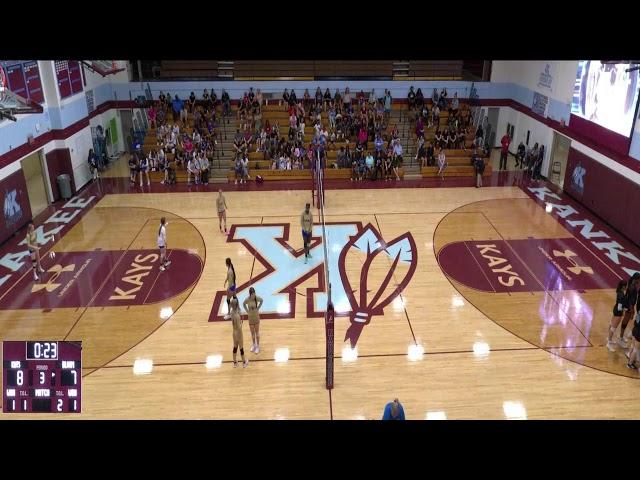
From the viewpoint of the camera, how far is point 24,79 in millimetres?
19062

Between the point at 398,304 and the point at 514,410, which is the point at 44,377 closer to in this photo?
the point at 514,410

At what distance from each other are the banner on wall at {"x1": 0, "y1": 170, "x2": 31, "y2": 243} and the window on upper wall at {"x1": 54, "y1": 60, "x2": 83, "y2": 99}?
4.88m

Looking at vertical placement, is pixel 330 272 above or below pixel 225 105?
below

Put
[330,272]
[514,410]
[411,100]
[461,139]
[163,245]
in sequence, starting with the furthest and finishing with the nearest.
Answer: [411,100] < [461,139] < [330,272] < [163,245] < [514,410]

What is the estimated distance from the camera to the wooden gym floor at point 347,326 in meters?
9.89

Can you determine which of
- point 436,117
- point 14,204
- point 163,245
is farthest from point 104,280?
point 436,117

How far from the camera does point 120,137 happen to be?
28.5 metres

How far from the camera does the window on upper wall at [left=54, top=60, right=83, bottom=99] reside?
69.7 feet

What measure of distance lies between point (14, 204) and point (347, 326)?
1290cm

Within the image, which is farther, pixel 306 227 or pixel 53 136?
pixel 53 136

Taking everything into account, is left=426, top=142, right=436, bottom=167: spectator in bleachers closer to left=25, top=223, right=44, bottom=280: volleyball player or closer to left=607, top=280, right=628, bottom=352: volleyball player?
left=607, top=280, right=628, bottom=352: volleyball player

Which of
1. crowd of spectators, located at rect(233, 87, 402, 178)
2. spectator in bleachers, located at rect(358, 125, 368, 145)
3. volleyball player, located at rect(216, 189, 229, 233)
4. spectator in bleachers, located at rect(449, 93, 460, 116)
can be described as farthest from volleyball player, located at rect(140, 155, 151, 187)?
spectator in bleachers, located at rect(449, 93, 460, 116)
